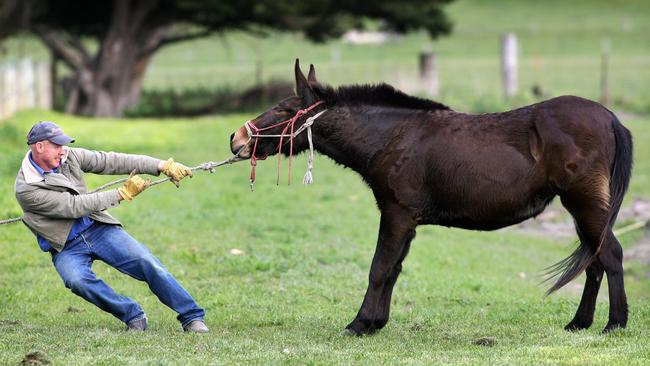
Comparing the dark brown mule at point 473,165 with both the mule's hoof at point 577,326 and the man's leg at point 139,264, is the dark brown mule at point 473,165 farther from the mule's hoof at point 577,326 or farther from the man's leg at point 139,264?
the man's leg at point 139,264

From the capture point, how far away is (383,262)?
8.75m

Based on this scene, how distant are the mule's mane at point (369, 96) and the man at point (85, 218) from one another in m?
1.40

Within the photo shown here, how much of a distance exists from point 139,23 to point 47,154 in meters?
24.3

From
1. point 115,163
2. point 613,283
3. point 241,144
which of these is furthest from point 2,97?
point 613,283

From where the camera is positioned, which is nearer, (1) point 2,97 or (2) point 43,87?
(1) point 2,97

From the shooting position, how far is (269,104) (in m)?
32.1

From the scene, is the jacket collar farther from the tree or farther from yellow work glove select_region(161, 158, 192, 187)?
the tree

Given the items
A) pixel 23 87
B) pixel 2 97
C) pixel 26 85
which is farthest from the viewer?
pixel 26 85

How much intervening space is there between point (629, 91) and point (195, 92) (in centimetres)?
1452

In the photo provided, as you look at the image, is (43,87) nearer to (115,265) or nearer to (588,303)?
(115,265)

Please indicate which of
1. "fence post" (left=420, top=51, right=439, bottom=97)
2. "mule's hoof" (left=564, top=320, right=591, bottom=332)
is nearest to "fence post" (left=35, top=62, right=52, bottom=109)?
"fence post" (left=420, top=51, right=439, bottom=97)

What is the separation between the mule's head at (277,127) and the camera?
9078mm

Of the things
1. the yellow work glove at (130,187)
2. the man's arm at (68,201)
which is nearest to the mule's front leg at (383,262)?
the yellow work glove at (130,187)

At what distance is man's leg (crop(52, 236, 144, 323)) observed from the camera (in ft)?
28.2
